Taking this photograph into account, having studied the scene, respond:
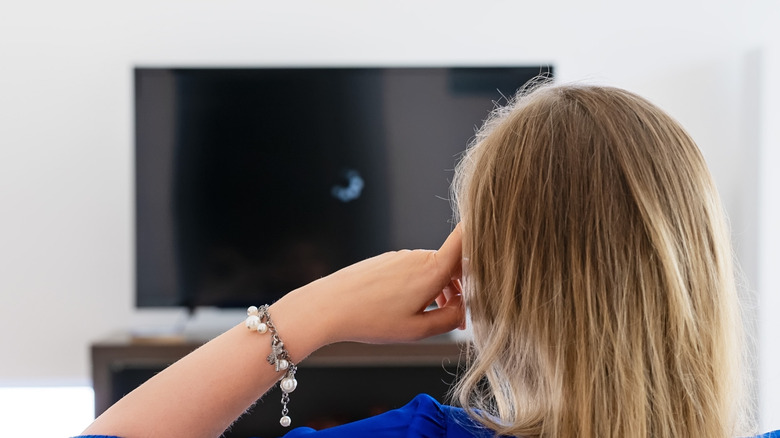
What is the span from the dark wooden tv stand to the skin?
139 centimetres

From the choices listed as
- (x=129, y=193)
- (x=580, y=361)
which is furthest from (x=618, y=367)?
(x=129, y=193)

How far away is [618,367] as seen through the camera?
697mm

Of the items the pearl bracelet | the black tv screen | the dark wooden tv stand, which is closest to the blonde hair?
the pearl bracelet

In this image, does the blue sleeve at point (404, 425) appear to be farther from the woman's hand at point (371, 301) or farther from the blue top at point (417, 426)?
the woman's hand at point (371, 301)

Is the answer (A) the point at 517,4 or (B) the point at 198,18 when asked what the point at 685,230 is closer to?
(A) the point at 517,4

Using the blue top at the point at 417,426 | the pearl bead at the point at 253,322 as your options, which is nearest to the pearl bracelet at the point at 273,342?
the pearl bead at the point at 253,322

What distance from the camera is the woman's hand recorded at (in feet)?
2.73

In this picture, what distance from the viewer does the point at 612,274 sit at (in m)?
0.71

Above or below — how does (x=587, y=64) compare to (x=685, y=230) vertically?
above

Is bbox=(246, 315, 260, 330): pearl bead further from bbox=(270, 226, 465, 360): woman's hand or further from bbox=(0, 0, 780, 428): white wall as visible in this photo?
bbox=(0, 0, 780, 428): white wall

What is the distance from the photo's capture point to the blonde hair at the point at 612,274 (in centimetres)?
70

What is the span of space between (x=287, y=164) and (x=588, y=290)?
6.00ft

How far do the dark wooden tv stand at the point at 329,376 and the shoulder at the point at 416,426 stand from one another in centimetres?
149

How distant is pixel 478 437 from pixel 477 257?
0.64 feet
